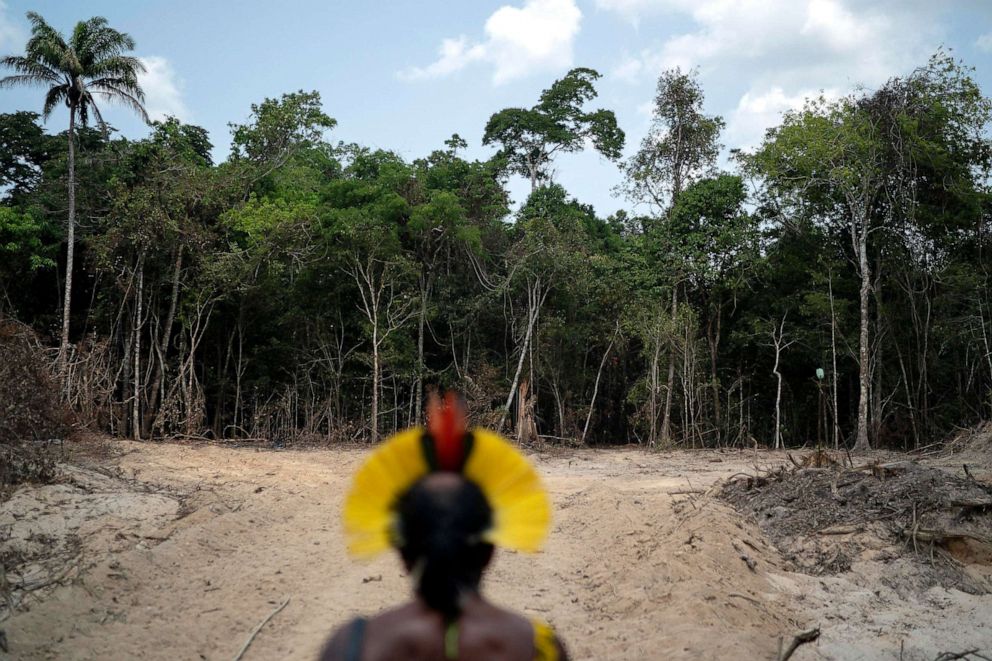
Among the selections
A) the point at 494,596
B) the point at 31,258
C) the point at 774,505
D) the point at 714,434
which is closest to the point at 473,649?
the point at 494,596

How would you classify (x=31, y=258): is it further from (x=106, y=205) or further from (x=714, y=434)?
(x=714, y=434)

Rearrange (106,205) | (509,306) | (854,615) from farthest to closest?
1. (509,306)
2. (106,205)
3. (854,615)

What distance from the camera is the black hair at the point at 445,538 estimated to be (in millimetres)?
1136

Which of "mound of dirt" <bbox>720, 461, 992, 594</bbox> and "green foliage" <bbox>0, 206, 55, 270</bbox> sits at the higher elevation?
"green foliage" <bbox>0, 206, 55, 270</bbox>

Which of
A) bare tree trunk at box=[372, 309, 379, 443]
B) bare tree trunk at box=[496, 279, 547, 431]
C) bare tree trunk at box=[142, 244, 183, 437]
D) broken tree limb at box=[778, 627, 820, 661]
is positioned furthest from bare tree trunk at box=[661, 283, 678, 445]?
broken tree limb at box=[778, 627, 820, 661]

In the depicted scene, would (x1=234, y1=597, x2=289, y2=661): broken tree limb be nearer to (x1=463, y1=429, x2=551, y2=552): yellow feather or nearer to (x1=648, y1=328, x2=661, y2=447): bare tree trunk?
(x1=463, y1=429, x2=551, y2=552): yellow feather

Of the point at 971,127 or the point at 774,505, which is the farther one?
the point at 971,127

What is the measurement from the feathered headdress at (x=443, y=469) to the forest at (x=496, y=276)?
16368 millimetres

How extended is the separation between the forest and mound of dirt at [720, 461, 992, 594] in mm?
9197

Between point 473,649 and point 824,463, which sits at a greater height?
point 473,649

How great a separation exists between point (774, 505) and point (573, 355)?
14.4 metres

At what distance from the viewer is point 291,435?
Answer: 17969 mm

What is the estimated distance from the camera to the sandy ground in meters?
4.72

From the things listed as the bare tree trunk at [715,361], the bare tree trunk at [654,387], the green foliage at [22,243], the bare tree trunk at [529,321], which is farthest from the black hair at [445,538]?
the bare tree trunk at [715,361]
